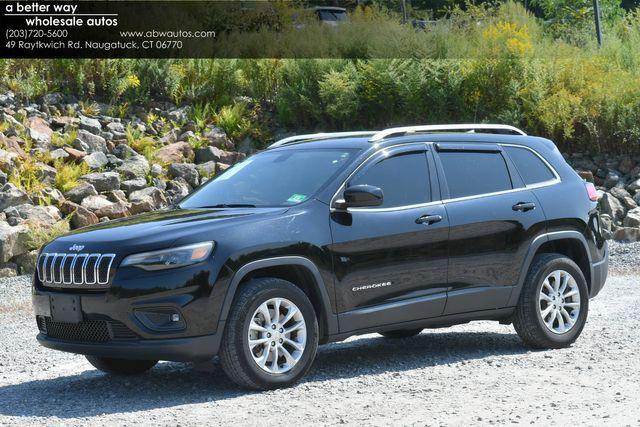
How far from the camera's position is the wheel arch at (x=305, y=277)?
23.5ft

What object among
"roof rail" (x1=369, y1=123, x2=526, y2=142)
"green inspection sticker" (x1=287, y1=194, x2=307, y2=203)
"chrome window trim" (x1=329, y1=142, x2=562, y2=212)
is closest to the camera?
"green inspection sticker" (x1=287, y1=194, x2=307, y2=203)

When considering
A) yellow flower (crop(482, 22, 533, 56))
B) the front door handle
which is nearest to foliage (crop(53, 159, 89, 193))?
yellow flower (crop(482, 22, 533, 56))

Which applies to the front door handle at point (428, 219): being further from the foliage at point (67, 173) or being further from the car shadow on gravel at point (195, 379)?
the foliage at point (67, 173)

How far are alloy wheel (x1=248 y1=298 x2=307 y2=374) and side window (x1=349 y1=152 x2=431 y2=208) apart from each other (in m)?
1.18

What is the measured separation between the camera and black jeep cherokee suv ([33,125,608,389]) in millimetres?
6887

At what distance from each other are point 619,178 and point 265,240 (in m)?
13.5

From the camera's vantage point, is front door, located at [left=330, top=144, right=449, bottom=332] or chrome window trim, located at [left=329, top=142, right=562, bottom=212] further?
chrome window trim, located at [left=329, top=142, right=562, bottom=212]

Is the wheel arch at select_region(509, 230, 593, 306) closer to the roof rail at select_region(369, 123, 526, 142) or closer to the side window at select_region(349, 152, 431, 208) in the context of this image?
the roof rail at select_region(369, 123, 526, 142)

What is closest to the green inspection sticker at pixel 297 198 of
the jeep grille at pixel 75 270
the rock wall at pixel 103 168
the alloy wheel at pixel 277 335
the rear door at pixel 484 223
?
the alloy wheel at pixel 277 335

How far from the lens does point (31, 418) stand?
6566 mm

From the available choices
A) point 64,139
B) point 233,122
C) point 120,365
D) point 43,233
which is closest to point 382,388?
point 120,365

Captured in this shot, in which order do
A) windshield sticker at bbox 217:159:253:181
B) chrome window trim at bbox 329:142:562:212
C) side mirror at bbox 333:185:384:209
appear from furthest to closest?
windshield sticker at bbox 217:159:253:181 → chrome window trim at bbox 329:142:562:212 → side mirror at bbox 333:185:384:209

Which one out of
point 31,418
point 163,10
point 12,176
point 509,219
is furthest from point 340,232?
point 163,10

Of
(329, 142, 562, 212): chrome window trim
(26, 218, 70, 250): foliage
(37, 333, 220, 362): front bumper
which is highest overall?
(329, 142, 562, 212): chrome window trim
